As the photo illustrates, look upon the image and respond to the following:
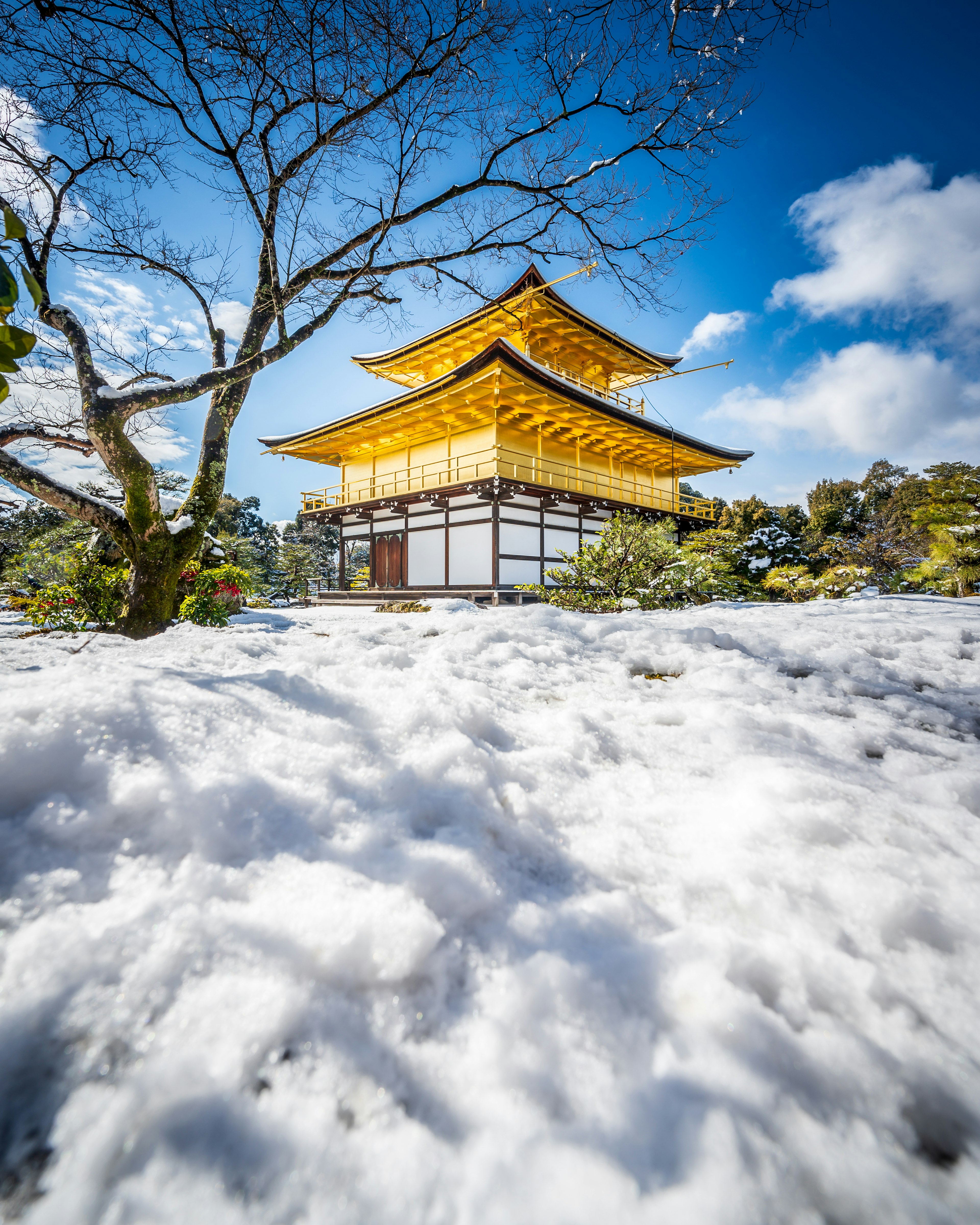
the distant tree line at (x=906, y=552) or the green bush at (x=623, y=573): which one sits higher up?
the distant tree line at (x=906, y=552)

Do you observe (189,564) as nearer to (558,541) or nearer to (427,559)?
(427,559)

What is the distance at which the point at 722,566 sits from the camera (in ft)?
25.8

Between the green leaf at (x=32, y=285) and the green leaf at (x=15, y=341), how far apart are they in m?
0.08

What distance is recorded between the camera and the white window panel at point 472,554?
11.8 meters

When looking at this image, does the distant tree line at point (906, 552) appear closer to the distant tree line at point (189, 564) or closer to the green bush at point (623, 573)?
the green bush at point (623, 573)

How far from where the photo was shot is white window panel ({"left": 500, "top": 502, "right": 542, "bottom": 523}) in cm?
1183

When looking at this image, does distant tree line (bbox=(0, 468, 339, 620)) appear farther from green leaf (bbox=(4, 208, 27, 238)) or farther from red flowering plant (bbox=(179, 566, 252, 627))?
green leaf (bbox=(4, 208, 27, 238))

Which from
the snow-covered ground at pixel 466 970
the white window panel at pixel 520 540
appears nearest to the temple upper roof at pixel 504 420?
the white window panel at pixel 520 540

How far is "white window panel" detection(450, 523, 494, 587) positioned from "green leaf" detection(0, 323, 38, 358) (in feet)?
33.5

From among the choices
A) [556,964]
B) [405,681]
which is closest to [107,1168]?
[556,964]

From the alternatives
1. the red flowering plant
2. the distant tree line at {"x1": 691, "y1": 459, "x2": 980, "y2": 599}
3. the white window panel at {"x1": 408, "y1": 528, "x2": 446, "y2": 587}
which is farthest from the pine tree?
the red flowering plant

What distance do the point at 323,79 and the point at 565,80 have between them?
2142mm

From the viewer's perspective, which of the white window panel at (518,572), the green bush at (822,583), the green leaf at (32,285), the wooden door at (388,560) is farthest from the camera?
the wooden door at (388,560)

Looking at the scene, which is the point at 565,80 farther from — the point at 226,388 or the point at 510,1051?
the point at 510,1051
